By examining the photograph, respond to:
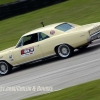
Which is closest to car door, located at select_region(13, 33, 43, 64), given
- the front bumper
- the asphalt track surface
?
the asphalt track surface

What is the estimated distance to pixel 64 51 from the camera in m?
13.6

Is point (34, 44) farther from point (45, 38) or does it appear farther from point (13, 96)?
point (13, 96)

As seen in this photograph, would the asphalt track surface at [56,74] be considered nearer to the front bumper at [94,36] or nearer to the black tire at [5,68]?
the black tire at [5,68]

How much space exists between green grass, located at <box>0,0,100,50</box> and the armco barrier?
0.51 meters

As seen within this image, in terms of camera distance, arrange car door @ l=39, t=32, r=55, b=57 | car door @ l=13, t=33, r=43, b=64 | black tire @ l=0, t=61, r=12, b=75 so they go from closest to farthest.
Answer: car door @ l=39, t=32, r=55, b=57 → car door @ l=13, t=33, r=43, b=64 → black tire @ l=0, t=61, r=12, b=75

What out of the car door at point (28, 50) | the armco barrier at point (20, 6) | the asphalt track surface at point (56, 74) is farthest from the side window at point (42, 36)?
the armco barrier at point (20, 6)

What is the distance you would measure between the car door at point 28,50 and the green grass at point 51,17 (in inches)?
329

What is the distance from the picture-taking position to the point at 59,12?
1074 inches

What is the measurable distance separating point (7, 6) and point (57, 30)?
41.6 feet

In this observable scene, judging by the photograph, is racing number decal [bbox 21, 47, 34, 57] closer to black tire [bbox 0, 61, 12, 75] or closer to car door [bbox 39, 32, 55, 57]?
car door [bbox 39, 32, 55, 57]

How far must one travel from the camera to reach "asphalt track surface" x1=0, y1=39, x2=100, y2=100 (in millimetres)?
10023

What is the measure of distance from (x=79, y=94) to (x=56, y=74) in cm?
372

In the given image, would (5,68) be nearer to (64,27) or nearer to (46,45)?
(46,45)

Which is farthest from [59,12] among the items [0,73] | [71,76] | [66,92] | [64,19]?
[66,92]
